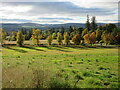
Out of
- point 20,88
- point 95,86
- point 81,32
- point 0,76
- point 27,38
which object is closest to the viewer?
point 20,88

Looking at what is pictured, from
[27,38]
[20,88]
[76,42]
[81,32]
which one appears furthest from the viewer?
[27,38]

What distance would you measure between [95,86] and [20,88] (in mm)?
3501

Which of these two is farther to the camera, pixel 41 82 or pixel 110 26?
pixel 110 26

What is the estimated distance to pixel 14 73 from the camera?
734 centimetres

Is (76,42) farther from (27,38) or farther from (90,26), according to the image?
(27,38)

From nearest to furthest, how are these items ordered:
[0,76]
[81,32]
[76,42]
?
[0,76] < [76,42] < [81,32]

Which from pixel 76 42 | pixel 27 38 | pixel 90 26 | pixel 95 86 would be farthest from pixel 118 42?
pixel 95 86

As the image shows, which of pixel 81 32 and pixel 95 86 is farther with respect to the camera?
pixel 81 32

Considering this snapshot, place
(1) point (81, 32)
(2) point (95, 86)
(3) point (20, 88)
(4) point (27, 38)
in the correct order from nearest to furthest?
(3) point (20, 88) < (2) point (95, 86) < (1) point (81, 32) < (4) point (27, 38)

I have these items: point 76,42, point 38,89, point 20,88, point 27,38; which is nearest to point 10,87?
point 20,88

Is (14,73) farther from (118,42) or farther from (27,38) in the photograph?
(27,38)

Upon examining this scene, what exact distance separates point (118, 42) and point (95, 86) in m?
83.5

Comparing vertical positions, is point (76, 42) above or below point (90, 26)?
below

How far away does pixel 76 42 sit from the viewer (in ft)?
268
